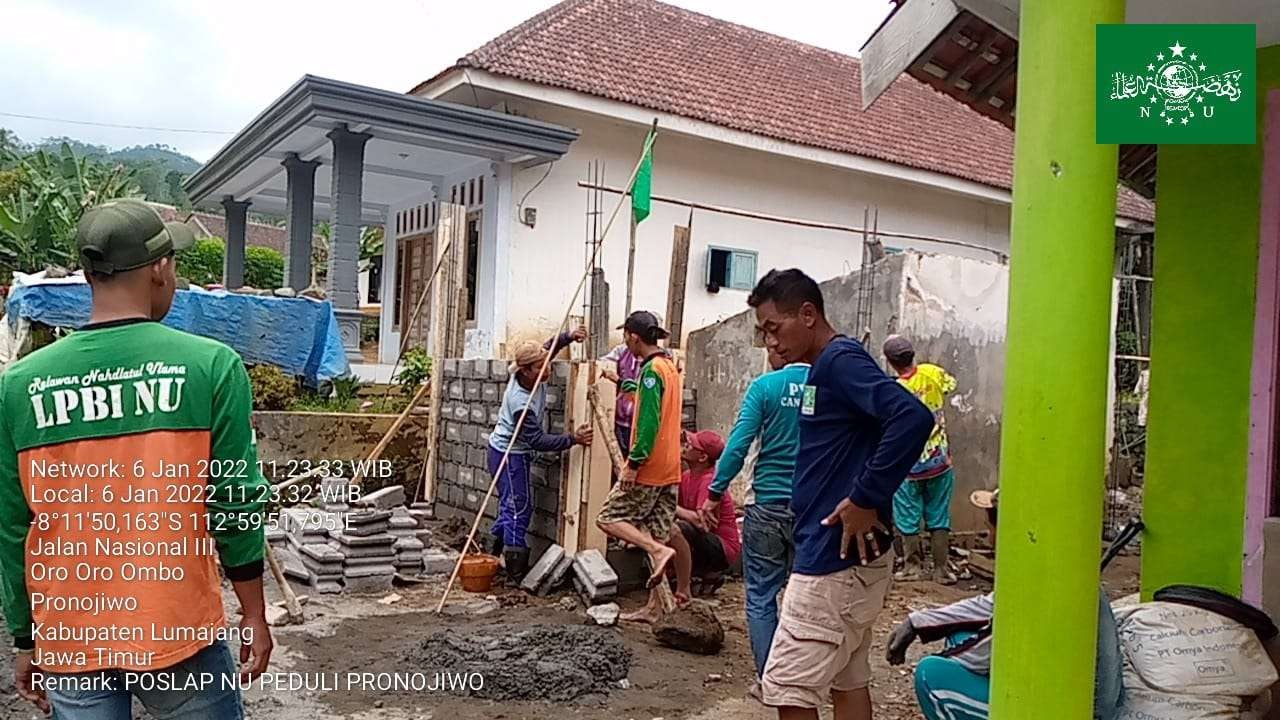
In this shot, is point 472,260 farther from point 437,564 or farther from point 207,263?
point 207,263

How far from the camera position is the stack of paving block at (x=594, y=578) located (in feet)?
21.1

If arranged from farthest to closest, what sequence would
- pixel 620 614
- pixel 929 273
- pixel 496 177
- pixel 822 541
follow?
pixel 496 177
pixel 929 273
pixel 620 614
pixel 822 541

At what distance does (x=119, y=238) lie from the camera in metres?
2.25

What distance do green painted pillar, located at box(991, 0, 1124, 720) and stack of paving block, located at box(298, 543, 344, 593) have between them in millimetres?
5474

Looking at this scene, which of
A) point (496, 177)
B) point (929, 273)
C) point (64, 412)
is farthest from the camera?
point (496, 177)

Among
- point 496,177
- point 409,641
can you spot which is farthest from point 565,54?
point 409,641

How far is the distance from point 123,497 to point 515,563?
493 cm

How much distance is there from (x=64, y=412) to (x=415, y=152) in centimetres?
1069

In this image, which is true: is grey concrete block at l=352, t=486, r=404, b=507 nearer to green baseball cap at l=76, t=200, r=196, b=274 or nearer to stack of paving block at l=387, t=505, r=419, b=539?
stack of paving block at l=387, t=505, r=419, b=539

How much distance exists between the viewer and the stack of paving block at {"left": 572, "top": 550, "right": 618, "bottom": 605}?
644 cm

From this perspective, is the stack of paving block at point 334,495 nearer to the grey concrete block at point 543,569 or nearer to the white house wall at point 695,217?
the grey concrete block at point 543,569

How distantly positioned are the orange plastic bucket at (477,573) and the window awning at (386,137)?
570 centimetres

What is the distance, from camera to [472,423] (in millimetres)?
8484

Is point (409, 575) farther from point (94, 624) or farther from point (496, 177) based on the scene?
point (496, 177)
